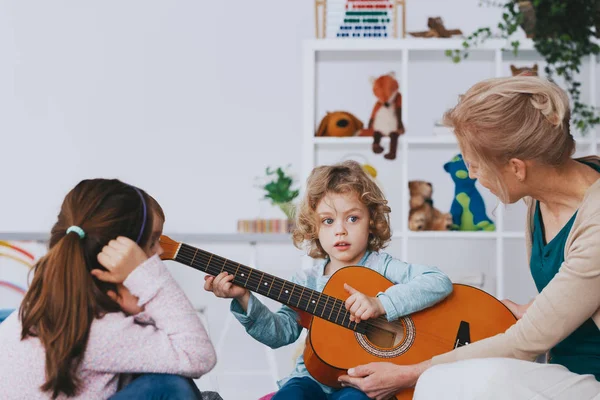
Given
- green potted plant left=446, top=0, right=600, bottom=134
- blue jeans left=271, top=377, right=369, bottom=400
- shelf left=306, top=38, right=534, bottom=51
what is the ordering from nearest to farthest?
blue jeans left=271, top=377, right=369, bottom=400 → green potted plant left=446, top=0, right=600, bottom=134 → shelf left=306, top=38, right=534, bottom=51

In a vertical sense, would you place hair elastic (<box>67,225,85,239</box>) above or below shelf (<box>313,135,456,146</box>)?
below

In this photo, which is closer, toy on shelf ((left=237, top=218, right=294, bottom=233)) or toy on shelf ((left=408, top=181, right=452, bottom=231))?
toy on shelf ((left=408, top=181, right=452, bottom=231))

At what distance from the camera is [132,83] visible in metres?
5.82

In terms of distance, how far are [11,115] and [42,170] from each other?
0.49 metres

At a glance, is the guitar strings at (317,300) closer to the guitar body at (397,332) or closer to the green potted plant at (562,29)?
the guitar body at (397,332)

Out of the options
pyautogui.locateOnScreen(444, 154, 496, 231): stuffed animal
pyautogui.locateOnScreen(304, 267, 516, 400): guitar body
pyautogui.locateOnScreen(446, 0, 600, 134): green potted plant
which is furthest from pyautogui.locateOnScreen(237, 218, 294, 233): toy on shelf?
pyautogui.locateOnScreen(304, 267, 516, 400): guitar body

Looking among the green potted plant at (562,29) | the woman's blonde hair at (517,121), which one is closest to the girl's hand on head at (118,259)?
the woman's blonde hair at (517,121)

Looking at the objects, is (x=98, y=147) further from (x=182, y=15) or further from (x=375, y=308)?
(x=375, y=308)

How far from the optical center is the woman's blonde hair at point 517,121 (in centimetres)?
158

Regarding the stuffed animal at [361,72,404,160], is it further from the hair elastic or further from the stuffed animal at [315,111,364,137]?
the hair elastic

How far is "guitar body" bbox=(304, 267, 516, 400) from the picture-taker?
1.91 m

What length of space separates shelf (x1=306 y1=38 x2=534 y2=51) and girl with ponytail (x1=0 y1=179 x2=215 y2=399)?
2.33m

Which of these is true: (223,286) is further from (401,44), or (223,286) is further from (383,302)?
(401,44)

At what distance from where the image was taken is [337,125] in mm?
3721
